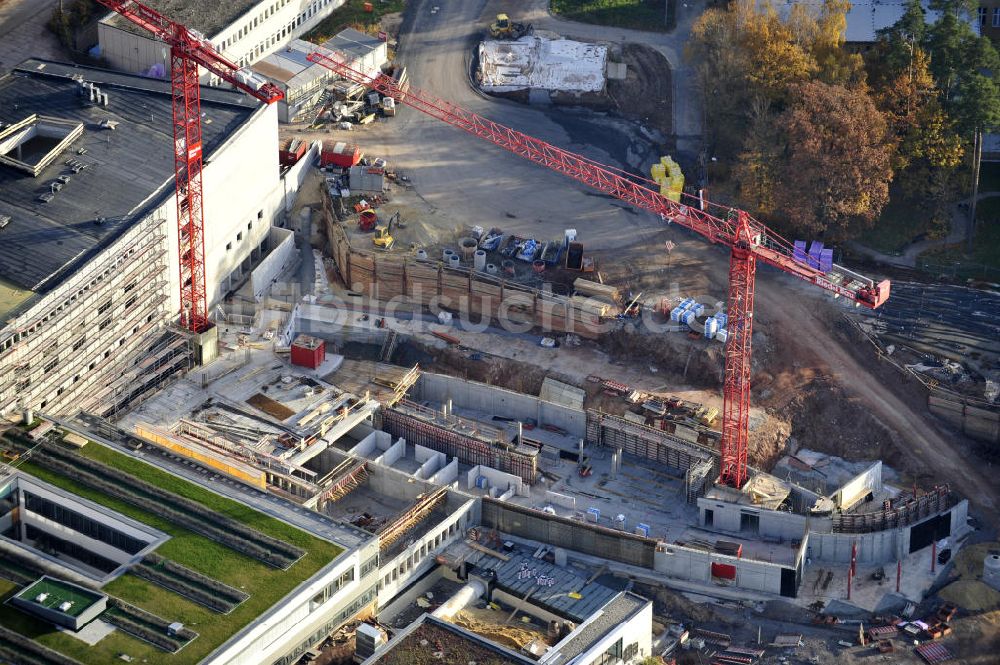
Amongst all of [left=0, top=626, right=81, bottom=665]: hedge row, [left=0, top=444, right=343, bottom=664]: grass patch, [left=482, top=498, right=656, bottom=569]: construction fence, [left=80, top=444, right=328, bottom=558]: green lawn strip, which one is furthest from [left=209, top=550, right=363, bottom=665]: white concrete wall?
[left=482, top=498, right=656, bottom=569]: construction fence

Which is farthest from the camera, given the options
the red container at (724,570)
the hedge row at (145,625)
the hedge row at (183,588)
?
the red container at (724,570)

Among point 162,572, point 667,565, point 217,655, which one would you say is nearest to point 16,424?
point 162,572

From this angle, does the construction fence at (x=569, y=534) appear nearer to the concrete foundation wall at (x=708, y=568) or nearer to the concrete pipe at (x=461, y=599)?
the concrete foundation wall at (x=708, y=568)

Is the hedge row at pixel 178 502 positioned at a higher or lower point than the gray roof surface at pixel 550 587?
higher

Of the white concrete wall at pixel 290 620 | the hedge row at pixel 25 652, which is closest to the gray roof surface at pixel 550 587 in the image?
the white concrete wall at pixel 290 620

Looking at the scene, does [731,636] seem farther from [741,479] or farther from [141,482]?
[141,482]

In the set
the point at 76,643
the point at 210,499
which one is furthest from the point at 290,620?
the point at 76,643
